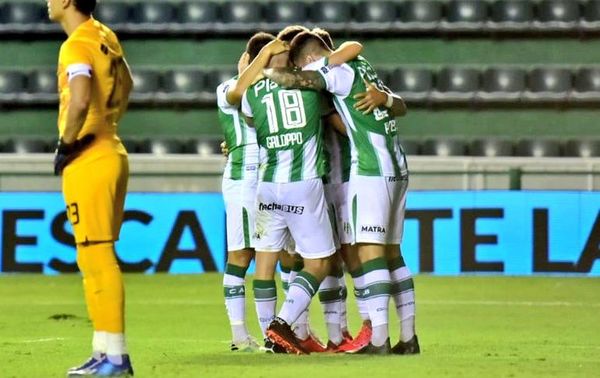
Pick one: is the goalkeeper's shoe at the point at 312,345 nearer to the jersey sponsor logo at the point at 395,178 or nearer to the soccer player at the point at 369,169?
the soccer player at the point at 369,169

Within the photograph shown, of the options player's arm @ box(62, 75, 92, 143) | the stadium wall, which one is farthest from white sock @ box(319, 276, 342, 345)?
the stadium wall

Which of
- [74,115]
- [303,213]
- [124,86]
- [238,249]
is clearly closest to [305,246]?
[303,213]

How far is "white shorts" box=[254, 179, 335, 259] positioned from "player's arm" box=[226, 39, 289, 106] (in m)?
0.59

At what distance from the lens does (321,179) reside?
27.1 feet

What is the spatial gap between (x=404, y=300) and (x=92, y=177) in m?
2.51

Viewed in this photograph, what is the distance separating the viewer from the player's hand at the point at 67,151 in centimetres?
640

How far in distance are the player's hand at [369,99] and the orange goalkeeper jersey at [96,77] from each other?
1796 mm

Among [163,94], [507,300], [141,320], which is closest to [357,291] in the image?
[141,320]

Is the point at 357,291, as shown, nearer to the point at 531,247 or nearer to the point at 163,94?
the point at 531,247

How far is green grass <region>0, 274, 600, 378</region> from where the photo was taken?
23.7 ft

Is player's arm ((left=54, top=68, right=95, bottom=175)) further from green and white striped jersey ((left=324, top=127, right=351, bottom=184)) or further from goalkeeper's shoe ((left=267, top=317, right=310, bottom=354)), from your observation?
green and white striped jersey ((left=324, top=127, right=351, bottom=184))

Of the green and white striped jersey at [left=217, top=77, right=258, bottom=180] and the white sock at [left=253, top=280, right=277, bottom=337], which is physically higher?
the green and white striped jersey at [left=217, top=77, right=258, bottom=180]

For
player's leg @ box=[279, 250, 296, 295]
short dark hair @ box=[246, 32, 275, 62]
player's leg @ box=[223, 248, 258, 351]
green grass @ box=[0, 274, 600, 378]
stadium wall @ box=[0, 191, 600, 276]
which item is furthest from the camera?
stadium wall @ box=[0, 191, 600, 276]

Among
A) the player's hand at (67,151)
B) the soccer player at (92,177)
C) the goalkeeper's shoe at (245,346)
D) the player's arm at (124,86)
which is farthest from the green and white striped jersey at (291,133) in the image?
the player's hand at (67,151)
